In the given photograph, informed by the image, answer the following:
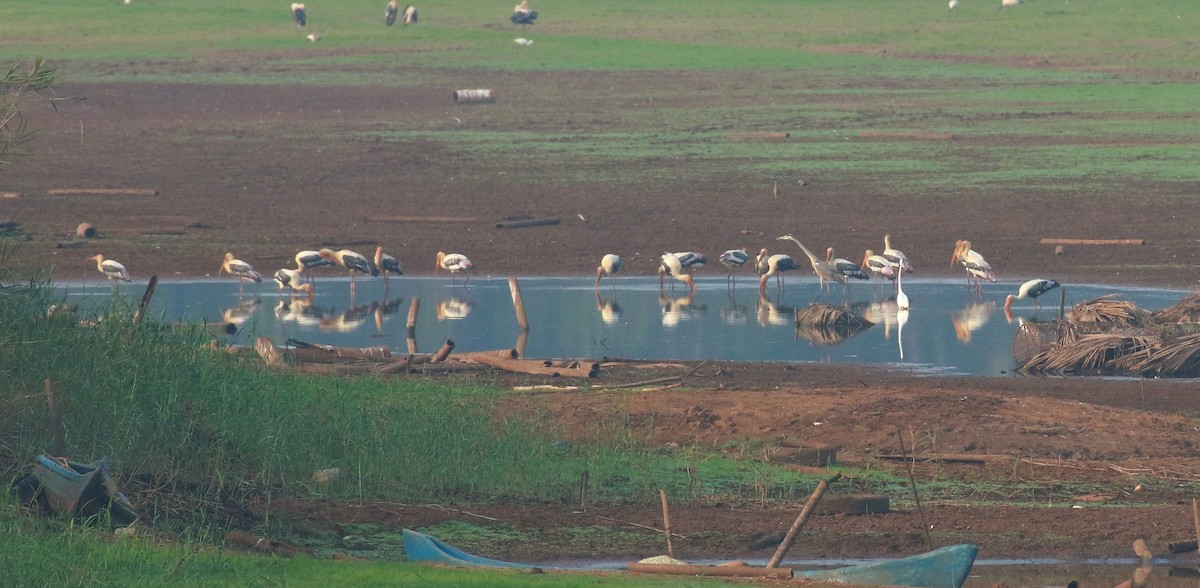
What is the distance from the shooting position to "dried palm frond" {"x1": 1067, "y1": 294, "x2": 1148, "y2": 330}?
64.1ft

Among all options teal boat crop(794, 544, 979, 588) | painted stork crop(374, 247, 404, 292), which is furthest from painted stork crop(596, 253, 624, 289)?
teal boat crop(794, 544, 979, 588)

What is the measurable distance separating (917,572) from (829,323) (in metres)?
11.5

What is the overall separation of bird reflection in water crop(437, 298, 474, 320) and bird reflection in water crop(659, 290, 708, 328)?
2.54m

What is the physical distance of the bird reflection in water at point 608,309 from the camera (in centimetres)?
2273

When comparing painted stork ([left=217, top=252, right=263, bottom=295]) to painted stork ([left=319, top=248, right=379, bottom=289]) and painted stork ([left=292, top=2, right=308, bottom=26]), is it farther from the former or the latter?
painted stork ([left=292, top=2, right=308, bottom=26])

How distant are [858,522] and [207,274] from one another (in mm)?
15195

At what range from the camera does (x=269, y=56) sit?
53812mm

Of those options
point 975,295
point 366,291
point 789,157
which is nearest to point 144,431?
point 366,291

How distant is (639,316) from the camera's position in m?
23.1

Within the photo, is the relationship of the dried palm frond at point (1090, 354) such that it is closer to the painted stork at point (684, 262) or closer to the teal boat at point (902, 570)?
the painted stork at point (684, 262)

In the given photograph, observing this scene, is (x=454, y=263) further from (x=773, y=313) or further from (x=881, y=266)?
(x=881, y=266)

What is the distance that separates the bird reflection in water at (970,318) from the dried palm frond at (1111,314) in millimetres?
1733

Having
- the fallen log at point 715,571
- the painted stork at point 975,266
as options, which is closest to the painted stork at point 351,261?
the painted stork at point 975,266

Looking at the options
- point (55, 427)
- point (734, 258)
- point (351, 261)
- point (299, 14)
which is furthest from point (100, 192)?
point (299, 14)
